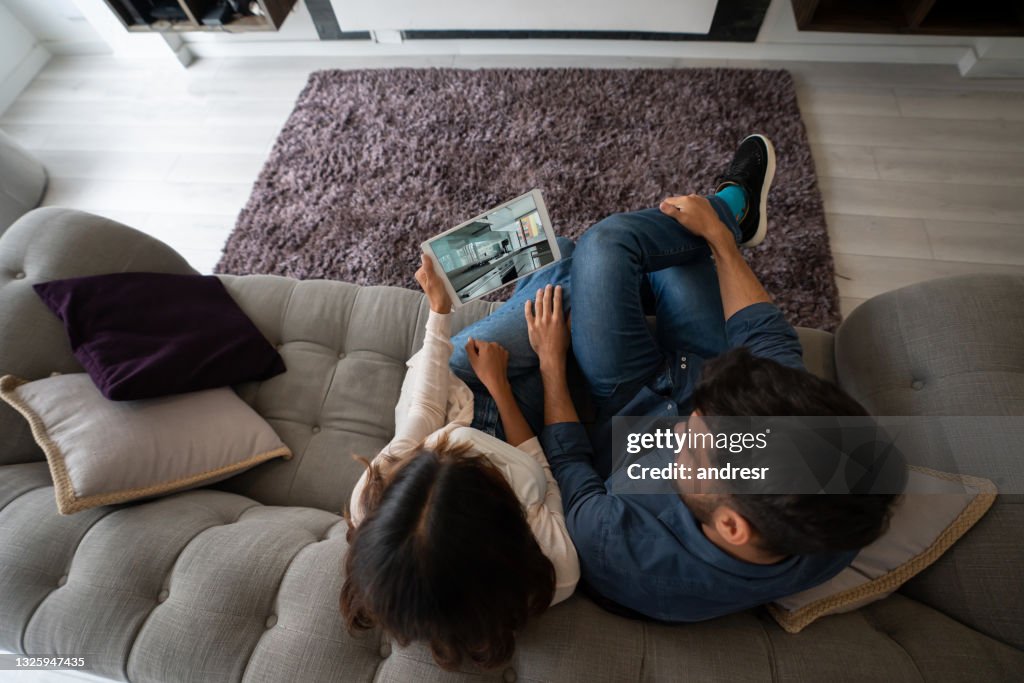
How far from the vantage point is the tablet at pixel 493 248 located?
1.10 metres

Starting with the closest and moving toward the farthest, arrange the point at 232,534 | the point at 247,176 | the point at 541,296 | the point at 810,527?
1. the point at 810,527
2. the point at 232,534
3. the point at 541,296
4. the point at 247,176

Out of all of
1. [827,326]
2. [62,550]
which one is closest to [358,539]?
[62,550]

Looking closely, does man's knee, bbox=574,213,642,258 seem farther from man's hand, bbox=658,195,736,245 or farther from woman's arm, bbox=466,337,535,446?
woman's arm, bbox=466,337,535,446

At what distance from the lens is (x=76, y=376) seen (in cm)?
92

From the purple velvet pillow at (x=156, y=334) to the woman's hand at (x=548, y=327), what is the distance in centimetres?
56

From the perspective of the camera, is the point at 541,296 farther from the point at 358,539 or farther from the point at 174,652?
the point at 174,652

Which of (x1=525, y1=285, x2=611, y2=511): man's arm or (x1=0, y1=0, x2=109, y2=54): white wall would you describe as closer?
(x1=525, y1=285, x2=611, y2=511): man's arm

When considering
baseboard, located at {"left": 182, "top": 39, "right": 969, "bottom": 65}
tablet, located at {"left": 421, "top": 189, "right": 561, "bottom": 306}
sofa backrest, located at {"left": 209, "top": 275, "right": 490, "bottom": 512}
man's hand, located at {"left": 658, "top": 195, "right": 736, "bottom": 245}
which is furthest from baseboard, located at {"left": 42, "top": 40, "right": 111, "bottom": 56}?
man's hand, located at {"left": 658, "top": 195, "right": 736, "bottom": 245}

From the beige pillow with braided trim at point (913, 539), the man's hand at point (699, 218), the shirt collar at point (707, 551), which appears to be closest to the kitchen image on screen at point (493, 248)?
the man's hand at point (699, 218)

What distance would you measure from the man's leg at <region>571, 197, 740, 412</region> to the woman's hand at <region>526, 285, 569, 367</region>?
31 millimetres

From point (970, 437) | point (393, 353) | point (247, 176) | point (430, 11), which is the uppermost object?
point (970, 437)

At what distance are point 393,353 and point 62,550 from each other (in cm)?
63

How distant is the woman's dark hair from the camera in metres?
0.57

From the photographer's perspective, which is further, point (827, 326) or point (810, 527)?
point (827, 326)
